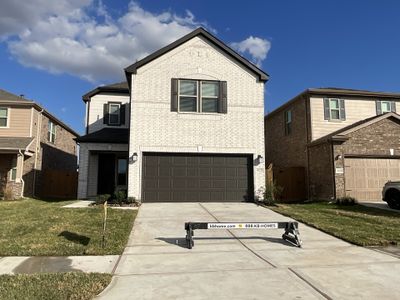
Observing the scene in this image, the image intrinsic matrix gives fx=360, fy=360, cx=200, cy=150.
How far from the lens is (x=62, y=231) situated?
9.54 metres

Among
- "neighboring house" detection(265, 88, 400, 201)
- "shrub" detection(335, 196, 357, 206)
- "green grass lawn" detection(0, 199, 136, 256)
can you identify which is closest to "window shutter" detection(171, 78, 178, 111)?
"green grass lawn" detection(0, 199, 136, 256)

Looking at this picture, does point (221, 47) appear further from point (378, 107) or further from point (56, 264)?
point (56, 264)

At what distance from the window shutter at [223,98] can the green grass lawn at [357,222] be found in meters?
5.12

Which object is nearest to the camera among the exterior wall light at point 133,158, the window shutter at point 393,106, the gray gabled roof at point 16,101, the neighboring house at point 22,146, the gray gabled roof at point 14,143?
the exterior wall light at point 133,158

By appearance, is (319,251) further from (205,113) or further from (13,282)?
(205,113)

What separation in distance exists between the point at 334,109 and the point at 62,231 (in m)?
16.6

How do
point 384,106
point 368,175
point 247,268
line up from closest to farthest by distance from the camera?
1. point 247,268
2. point 368,175
3. point 384,106

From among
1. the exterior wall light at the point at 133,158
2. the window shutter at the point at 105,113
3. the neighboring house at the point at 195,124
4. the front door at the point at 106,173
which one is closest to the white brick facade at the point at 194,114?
the neighboring house at the point at 195,124

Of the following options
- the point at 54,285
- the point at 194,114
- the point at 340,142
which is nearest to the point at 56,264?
the point at 54,285

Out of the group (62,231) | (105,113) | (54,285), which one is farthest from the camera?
(105,113)

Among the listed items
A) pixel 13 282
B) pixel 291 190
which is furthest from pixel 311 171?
pixel 13 282

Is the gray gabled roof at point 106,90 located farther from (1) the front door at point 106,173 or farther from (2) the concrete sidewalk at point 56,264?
(2) the concrete sidewalk at point 56,264

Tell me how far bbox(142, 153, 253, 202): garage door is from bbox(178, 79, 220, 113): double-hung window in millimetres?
2275

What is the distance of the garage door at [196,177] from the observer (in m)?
16.2
